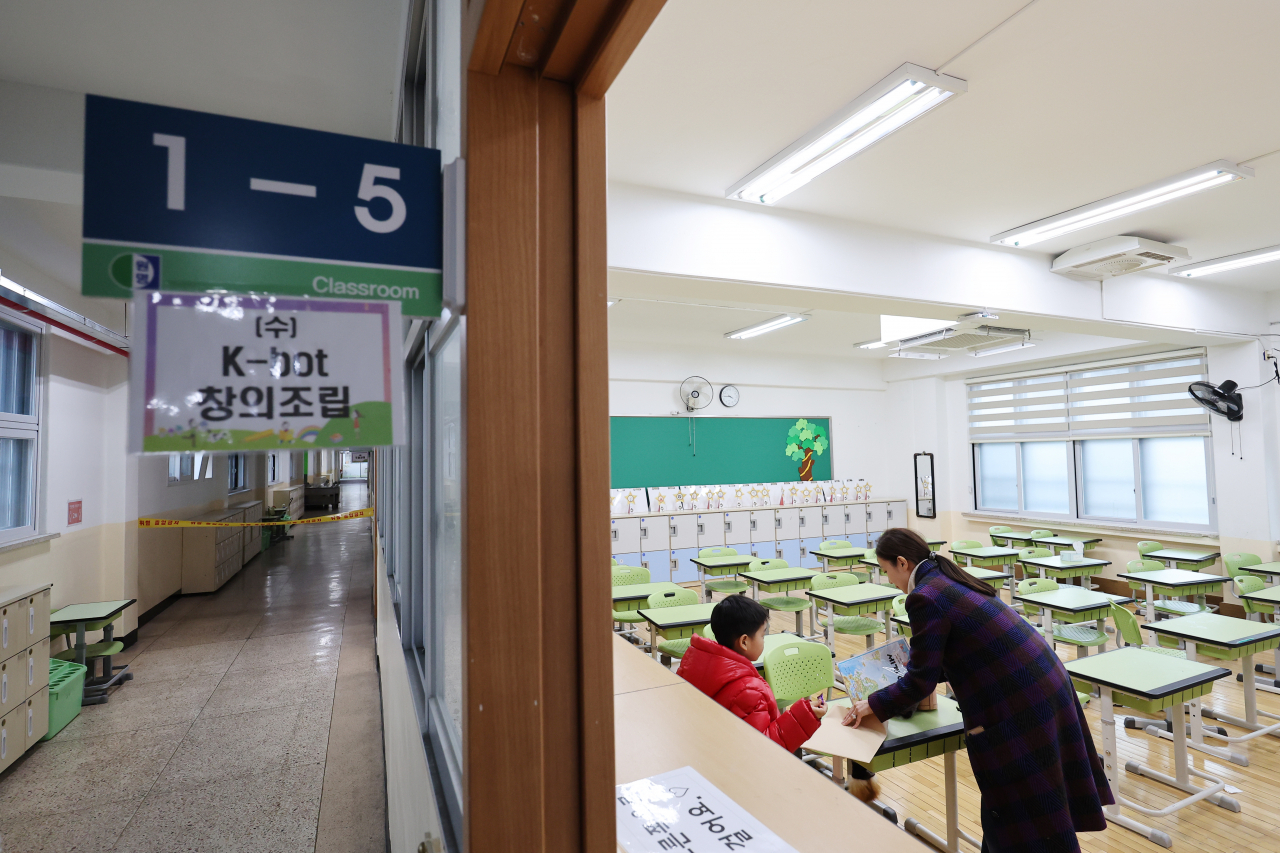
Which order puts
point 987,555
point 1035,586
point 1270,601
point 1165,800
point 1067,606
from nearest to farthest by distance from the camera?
point 1165,800, point 1067,606, point 1270,601, point 1035,586, point 987,555

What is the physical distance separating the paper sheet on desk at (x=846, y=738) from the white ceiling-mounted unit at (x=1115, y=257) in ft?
14.0

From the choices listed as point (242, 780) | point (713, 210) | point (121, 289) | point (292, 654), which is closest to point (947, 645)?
point (121, 289)

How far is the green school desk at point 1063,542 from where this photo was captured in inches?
299

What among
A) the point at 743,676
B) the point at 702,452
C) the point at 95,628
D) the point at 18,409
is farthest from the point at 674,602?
the point at 702,452

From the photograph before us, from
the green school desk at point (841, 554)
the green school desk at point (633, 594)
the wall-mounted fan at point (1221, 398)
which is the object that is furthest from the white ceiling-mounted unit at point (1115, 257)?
the green school desk at point (633, 594)

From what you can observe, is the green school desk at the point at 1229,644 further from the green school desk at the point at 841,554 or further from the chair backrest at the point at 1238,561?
the green school desk at the point at 841,554

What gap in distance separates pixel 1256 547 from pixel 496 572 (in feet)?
28.4

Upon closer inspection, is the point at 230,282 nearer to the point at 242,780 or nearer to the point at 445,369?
the point at 445,369

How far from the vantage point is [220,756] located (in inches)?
144

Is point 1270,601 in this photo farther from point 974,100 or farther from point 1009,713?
point 974,100

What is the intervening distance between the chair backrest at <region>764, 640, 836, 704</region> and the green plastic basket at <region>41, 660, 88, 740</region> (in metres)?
4.55

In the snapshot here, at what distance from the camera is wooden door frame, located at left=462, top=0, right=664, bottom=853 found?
73 cm

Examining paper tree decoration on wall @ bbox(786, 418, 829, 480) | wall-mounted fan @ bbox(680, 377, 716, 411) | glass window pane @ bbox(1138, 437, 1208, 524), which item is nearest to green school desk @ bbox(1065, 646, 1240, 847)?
glass window pane @ bbox(1138, 437, 1208, 524)

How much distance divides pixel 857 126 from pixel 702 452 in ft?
22.0
